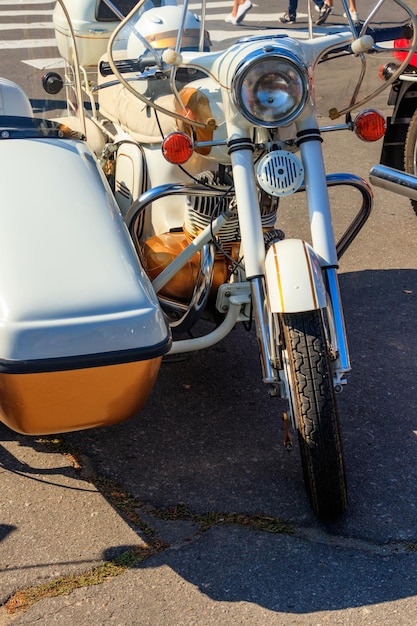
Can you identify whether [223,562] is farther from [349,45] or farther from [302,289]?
[349,45]

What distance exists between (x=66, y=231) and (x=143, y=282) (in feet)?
1.03

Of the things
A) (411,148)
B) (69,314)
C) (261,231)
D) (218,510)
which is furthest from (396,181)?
(411,148)

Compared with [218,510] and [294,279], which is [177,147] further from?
[218,510]

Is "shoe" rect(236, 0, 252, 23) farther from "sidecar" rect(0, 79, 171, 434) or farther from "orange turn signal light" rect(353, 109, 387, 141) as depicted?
"sidecar" rect(0, 79, 171, 434)

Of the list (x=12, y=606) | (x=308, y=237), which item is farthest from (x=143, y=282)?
(x=308, y=237)

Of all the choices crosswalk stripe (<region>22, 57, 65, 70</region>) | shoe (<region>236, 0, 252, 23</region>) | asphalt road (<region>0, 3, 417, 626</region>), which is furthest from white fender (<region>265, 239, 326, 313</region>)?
crosswalk stripe (<region>22, 57, 65, 70</region>)

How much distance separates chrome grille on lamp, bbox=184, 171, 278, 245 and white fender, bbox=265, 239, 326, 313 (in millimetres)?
468

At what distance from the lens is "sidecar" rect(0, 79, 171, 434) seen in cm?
270

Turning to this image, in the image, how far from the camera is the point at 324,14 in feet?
11.8

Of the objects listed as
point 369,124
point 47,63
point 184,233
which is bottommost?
point 184,233

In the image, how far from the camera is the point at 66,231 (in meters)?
3.04

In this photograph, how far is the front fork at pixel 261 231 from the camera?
3105mm

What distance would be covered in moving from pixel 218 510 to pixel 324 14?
1963mm

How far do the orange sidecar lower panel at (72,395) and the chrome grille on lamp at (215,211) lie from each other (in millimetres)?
898
